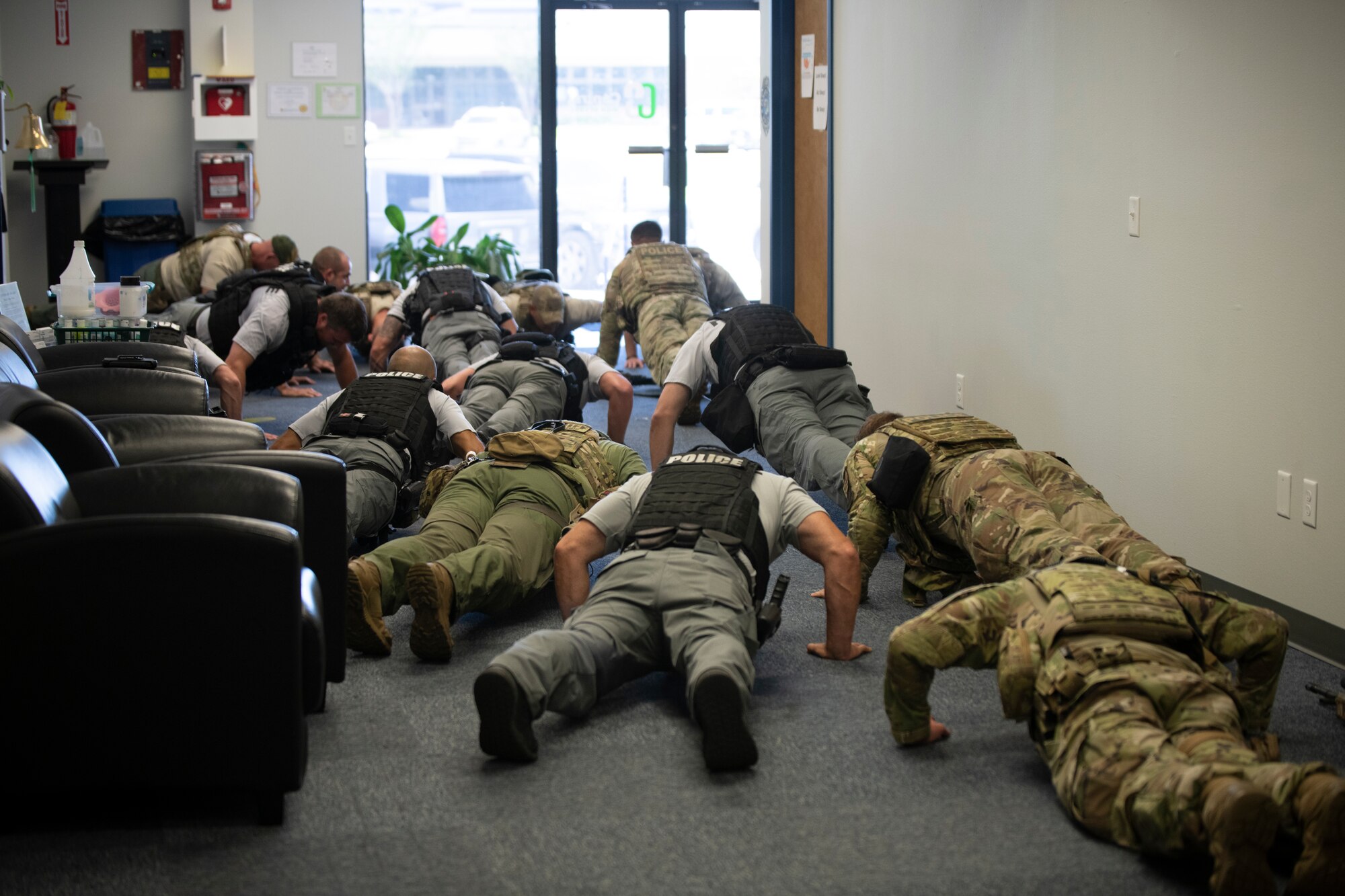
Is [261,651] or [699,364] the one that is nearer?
[261,651]

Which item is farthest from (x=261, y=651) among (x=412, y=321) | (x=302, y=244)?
(x=302, y=244)

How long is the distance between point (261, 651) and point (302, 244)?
772cm

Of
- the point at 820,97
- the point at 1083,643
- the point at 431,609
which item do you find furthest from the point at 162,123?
the point at 1083,643

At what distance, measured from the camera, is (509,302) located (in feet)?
24.0

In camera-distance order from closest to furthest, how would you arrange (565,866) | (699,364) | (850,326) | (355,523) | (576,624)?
(565,866) → (576,624) → (355,523) → (699,364) → (850,326)

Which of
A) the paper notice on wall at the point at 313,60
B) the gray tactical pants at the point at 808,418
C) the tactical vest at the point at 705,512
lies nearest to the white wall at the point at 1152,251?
the gray tactical pants at the point at 808,418

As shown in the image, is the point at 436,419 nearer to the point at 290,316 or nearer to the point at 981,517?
the point at 981,517

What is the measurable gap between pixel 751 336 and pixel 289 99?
18.9ft

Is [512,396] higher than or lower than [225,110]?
lower

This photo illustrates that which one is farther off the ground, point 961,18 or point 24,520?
point 961,18

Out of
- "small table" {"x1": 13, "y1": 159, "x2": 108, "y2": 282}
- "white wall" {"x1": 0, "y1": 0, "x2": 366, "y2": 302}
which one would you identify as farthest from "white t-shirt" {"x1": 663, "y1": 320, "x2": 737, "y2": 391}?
"small table" {"x1": 13, "y1": 159, "x2": 108, "y2": 282}

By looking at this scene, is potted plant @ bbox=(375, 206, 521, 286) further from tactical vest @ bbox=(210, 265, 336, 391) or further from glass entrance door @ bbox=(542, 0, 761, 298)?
tactical vest @ bbox=(210, 265, 336, 391)

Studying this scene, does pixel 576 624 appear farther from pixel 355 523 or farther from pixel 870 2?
pixel 870 2

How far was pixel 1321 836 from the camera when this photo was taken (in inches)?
66.6
